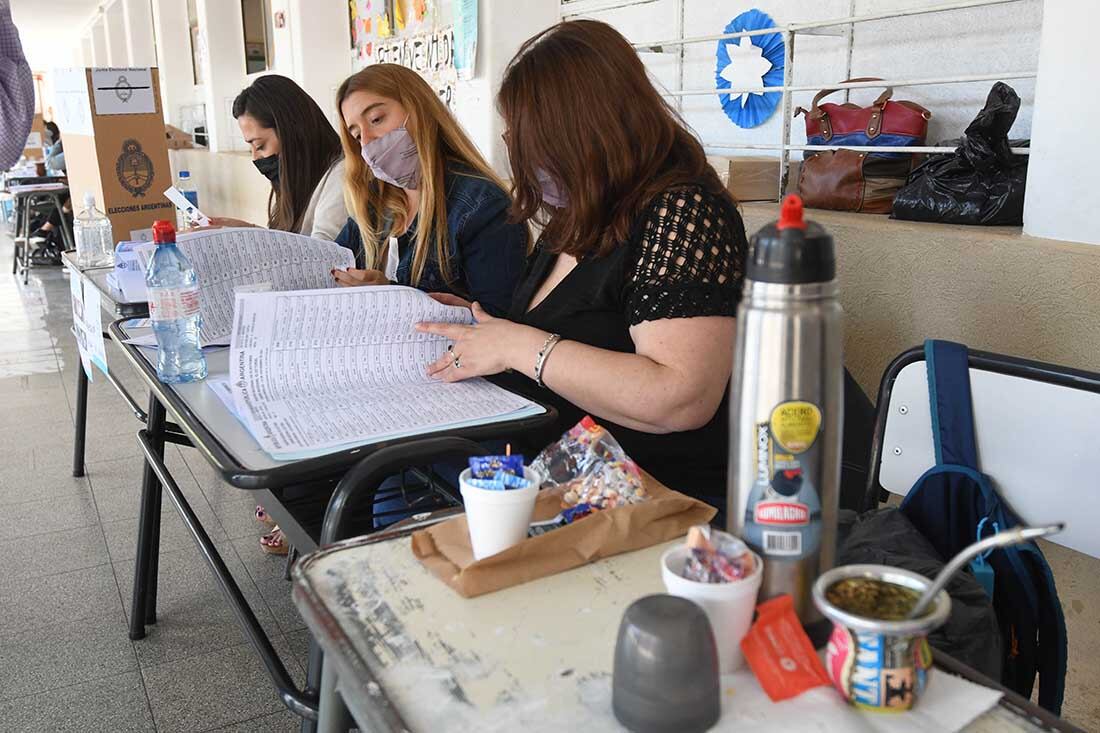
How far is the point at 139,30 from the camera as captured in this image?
450 inches

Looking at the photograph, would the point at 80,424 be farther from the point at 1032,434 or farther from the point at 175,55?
the point at 175,55

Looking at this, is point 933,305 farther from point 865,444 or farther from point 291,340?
point 291,340

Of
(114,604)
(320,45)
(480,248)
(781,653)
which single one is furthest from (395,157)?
(320,45)

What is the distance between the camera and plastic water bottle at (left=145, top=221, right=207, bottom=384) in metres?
1.42

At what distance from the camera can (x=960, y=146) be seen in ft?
6.11

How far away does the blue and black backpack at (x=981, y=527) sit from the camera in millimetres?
1002

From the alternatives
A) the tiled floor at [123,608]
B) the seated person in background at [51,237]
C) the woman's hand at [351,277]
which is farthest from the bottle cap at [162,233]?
the seated person in background at [51,237]

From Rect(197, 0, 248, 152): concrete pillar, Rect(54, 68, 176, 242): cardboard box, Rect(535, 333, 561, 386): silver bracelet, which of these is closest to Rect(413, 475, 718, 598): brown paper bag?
Rect(535, 333, 561, 386): silver bracelet

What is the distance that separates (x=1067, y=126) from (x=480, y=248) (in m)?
1.13

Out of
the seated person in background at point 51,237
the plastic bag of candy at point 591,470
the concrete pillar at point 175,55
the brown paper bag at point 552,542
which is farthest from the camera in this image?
the concrete pillar at point 175,55

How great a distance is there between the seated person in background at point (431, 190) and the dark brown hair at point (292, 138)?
30.8 inches

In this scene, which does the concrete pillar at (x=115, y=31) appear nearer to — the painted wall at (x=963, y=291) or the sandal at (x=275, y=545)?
the sandal at (x=275, y=545)

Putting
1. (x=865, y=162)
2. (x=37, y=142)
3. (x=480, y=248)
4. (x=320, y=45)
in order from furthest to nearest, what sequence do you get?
1. (x=37, y=142)
2. (x=320, y=45)
3. (x=865, y=162)
4. (x=480, y=248)

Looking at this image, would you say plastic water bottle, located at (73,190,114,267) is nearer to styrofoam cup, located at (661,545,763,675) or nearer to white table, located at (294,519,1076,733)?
white table, located at (294,519,1076,733)
